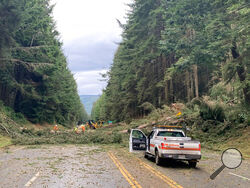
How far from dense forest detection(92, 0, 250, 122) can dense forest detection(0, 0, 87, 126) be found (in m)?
12.6

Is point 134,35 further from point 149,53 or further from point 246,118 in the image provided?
point 246,118

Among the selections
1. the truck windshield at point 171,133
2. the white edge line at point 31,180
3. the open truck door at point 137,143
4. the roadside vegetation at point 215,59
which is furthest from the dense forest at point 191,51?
the white edge line at point 31,180

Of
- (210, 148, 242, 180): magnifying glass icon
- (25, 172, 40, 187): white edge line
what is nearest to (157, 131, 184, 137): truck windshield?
(25, 172, 40, 187): white edge line

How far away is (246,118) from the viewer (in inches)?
778

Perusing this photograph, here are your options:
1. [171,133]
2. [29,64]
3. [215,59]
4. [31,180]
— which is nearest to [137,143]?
[171,133]

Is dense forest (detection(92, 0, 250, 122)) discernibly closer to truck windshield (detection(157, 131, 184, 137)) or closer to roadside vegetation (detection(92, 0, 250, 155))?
roadside vegetation (detection(92, 0, 250, 155))

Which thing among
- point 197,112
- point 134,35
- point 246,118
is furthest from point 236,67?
point 134,35

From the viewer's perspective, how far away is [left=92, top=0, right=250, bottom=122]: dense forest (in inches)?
775

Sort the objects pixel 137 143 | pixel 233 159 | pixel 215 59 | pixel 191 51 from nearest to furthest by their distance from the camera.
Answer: pixel 233 159
pixel 137 143
pixel 215 59
pixel 191 51

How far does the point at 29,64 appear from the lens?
37.2 metres

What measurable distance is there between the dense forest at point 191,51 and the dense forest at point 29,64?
12.6 metres

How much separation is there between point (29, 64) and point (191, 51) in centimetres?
2371

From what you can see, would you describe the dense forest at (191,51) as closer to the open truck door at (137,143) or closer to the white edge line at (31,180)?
the open truck door at (137,143)

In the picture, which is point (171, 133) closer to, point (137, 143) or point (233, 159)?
point (137, 143)
